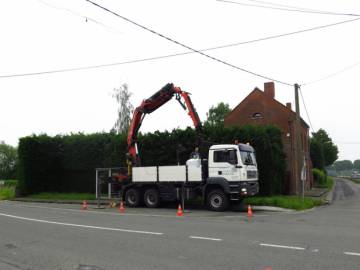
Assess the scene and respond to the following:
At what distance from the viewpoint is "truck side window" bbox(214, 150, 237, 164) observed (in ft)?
60.6

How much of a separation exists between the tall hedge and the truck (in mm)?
3408

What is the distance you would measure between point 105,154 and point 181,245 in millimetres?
21819

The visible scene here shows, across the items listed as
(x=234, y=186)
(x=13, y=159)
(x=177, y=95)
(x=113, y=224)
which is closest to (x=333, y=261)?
(x=113, y=224)

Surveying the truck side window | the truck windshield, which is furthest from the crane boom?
the truck windshield

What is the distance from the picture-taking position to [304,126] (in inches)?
1845

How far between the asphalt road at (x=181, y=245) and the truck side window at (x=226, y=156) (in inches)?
217

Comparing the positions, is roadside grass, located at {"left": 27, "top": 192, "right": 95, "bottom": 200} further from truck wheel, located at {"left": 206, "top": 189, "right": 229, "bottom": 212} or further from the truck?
truck wheel, located at {"left": 206, "top": 189, "right": 229, "bottom": 212}

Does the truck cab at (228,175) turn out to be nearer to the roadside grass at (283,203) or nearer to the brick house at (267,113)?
the roadside grass at (283,203)

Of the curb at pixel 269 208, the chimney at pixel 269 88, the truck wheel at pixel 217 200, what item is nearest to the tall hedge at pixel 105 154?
the curb at pixel 269 208

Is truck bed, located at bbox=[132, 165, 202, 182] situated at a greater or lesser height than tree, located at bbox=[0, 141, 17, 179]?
lesser

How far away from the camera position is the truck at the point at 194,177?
18.4 metres

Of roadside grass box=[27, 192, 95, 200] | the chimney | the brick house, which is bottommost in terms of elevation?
roadside grass box=[27, 192, 95, 200]

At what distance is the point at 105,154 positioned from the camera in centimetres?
3027

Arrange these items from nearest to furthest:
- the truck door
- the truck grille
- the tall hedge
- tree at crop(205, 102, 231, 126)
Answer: the truck door, the truck grille, the tall hedge, tree at crop(205, 102, 231, 126)
